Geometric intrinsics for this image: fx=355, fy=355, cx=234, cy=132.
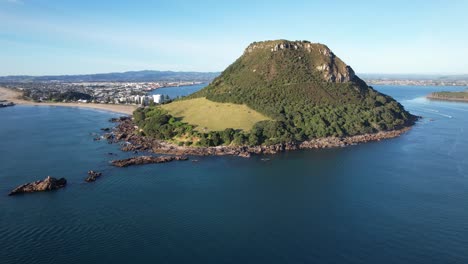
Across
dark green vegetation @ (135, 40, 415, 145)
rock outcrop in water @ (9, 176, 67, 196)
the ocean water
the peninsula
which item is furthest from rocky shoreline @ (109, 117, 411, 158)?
rock outcrop in water @ (9, 176, 67, 196)

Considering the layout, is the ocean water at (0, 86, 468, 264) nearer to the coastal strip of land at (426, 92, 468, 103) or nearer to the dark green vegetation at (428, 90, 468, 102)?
the coastal strip of land at (426, 92, 468, 103)

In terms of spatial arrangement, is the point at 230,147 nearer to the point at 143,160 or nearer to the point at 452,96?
the point at 143,160

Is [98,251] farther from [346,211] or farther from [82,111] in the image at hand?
[82,111]

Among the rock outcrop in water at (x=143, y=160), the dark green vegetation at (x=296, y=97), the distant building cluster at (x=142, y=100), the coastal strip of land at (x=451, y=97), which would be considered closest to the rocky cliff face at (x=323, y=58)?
the dark green vegetation at (x=296, y=97)

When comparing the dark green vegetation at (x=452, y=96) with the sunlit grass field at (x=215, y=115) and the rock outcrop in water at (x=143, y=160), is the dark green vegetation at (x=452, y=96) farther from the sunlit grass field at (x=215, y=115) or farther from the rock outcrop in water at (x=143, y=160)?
the rock outcrop in water at (x=143, y=160)

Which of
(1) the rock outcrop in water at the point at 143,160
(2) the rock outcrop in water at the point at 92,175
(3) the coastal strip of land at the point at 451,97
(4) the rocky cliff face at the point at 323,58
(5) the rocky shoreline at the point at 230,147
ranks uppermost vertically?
(4) the rocky cliff face at the point at 323,58

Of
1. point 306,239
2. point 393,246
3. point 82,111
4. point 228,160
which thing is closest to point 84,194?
point 228,160

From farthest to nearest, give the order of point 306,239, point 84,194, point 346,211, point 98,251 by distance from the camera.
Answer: point 84,194 → point 346,211 → point 306,239 → point 98,251
